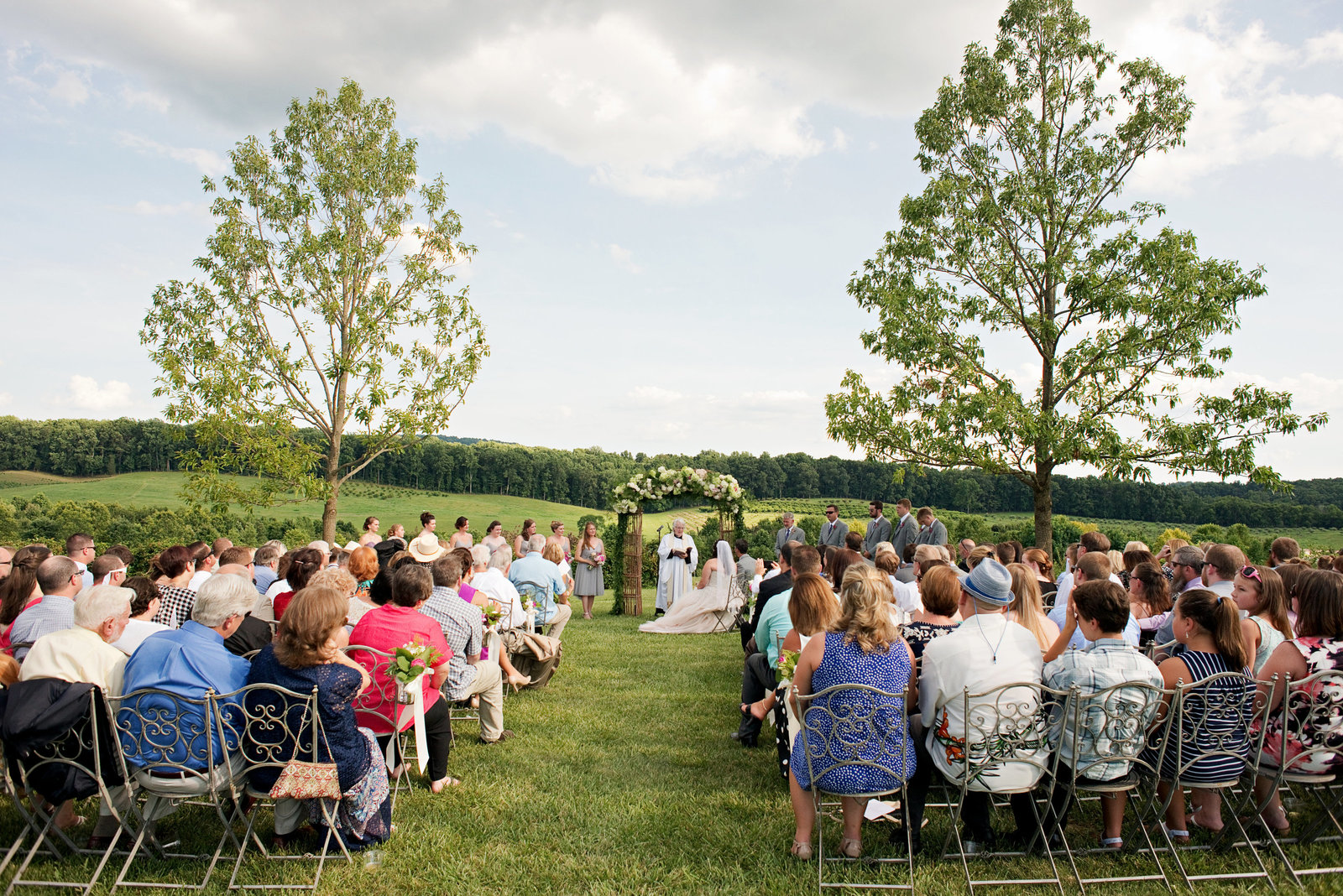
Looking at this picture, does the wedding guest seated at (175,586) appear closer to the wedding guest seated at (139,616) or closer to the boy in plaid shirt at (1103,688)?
the wedding guest seated at (139,616)

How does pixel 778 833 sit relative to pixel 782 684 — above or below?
below

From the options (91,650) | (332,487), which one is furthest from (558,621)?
(332,487)

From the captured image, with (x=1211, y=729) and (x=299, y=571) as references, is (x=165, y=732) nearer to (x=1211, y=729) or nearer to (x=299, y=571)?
(x=299, y=571)

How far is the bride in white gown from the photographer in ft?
42.0

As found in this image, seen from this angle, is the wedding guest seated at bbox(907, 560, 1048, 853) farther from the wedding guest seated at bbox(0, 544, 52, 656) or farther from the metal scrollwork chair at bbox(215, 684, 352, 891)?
the wedding guest seated at bbox(0, 544, 52, 656)

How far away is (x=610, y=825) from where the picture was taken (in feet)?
14.4

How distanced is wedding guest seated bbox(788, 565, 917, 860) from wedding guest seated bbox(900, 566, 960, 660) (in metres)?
0.49

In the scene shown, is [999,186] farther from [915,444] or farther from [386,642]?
[386,642]

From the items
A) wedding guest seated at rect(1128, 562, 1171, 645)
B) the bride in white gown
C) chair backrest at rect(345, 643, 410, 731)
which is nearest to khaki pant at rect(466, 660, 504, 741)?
chair backrest at rect(345, 643, 410, 731)

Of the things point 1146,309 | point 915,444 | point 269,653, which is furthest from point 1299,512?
point 269,653

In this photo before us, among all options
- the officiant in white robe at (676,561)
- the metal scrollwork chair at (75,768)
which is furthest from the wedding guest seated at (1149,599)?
the officiant in white robe at (676,561)

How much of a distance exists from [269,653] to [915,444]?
503 inches

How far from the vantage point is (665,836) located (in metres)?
4.24

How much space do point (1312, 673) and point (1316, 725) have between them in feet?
0.83
